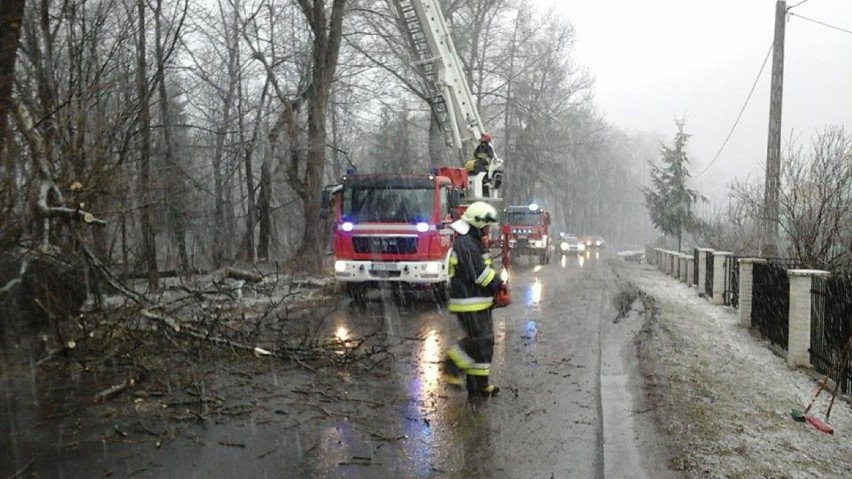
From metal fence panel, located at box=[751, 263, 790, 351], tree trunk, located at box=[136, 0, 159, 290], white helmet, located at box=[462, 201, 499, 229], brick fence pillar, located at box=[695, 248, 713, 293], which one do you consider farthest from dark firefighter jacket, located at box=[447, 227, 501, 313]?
brick fence pillar, located at box=[695, 248, 713, 293]

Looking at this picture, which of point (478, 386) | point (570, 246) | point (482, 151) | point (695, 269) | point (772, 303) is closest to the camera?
point (478, 386)

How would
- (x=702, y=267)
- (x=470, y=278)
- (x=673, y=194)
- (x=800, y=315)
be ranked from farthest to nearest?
1. (x=673, y=194)
2. (x=702, y=267)
3. (x=800, y=315)
4. (x=470, y=278)

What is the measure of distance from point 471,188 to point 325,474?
1346 centimetres

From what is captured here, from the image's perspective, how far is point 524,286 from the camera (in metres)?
→ 18.3

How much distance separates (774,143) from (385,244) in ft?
32.3

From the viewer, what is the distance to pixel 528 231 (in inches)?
1162

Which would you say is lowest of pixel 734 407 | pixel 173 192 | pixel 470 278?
pixel 734 407

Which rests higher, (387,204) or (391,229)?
(387,204)

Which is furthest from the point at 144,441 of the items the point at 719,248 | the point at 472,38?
the point at 472,38

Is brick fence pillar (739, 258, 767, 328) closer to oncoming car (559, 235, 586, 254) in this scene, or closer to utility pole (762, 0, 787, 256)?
utility pole (762, 0, 787, 256)

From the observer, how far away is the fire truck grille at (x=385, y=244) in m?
12.8

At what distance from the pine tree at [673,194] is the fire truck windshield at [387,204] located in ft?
90.1

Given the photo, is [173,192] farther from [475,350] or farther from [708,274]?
[708,274]

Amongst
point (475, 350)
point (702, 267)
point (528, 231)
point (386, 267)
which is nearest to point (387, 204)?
point (386, 267)
